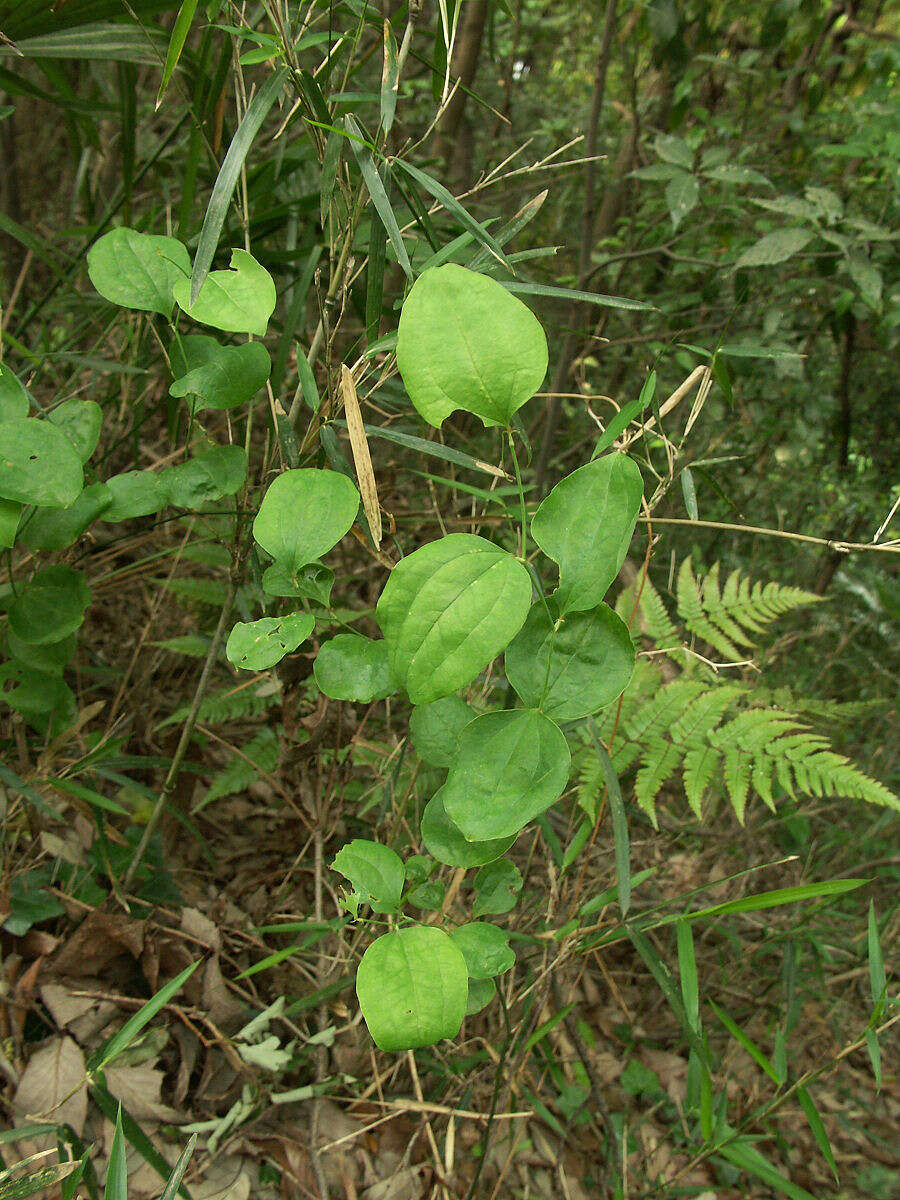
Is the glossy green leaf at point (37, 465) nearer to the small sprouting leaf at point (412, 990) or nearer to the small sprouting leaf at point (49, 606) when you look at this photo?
the small sprouting leaf at point (49, 606)

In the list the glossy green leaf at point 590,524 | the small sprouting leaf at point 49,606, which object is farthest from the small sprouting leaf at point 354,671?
the small sprouting leaf at point 49,606

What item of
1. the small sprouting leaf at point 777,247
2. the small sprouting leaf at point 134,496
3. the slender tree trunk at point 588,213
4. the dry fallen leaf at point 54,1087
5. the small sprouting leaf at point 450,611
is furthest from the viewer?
the slender tree trunk at point 588,213

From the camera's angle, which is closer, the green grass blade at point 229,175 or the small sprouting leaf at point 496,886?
the green grass blade at point 229,175

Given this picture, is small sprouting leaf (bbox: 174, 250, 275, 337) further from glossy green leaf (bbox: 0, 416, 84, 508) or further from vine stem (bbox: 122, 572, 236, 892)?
vine stem (bbox: 122, 572, 236, 892)

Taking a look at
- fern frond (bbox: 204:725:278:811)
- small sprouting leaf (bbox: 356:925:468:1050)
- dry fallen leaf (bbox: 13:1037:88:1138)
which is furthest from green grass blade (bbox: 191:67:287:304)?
dry fallen leaf (bbox: 13:1037:88:1138)

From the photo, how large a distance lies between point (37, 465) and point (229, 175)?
301mm

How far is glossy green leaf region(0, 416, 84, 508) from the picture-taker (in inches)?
26.2

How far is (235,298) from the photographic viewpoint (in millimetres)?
682

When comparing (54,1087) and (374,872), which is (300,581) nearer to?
(374,872)

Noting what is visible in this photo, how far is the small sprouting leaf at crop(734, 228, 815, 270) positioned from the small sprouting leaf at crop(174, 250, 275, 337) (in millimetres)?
1403

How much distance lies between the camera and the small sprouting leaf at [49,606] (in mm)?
830

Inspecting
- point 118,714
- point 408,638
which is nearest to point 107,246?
point 408,638

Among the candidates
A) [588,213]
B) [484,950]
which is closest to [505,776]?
[484,950]

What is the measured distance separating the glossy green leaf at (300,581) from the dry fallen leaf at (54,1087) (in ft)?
2.10
